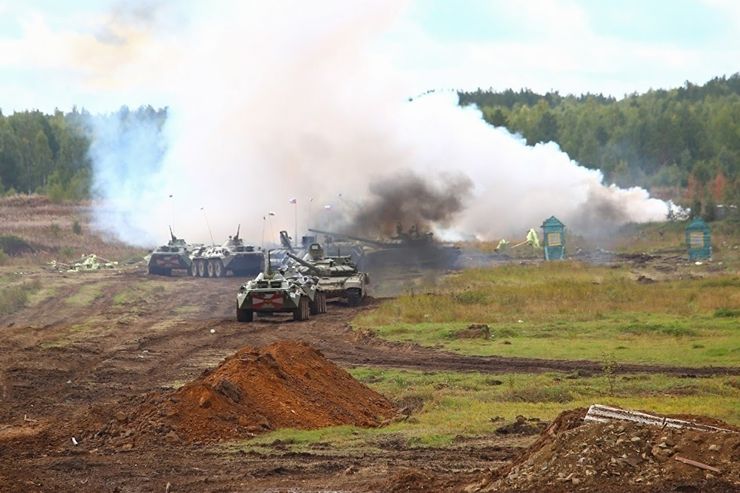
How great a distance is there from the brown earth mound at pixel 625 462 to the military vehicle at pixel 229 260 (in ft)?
182

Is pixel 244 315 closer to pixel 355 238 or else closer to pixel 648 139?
pixel 355 238

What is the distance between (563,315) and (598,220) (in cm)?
3932

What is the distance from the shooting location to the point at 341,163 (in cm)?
7338

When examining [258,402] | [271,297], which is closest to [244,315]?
[271,297]

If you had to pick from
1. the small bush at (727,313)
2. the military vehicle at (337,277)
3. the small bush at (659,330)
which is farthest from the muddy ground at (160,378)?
the small bush at (727,313)

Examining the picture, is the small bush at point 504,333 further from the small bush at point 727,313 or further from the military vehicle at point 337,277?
the military vehicle at point 337,277

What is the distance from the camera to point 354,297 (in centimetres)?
5159

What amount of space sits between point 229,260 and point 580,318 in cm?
3065

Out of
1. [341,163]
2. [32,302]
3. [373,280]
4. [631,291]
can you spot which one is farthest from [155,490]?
[341,163]

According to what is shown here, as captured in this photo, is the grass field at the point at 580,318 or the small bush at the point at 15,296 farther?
the small bush at the point at 15,296

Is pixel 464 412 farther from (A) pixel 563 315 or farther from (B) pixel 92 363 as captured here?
(A) pixel 563 315

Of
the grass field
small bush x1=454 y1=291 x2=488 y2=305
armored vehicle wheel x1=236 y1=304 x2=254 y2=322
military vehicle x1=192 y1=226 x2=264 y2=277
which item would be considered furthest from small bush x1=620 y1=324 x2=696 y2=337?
military vehicle x1=192 y1=226 x2=264 y2=277

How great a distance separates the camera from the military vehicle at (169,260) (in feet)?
232

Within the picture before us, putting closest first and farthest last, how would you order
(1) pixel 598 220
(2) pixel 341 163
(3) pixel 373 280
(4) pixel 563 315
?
1. (4) pixel 563 315
2. (3) pixel 373 280
3. (2) pixel 341 163
4. (1) pixel 598 220
